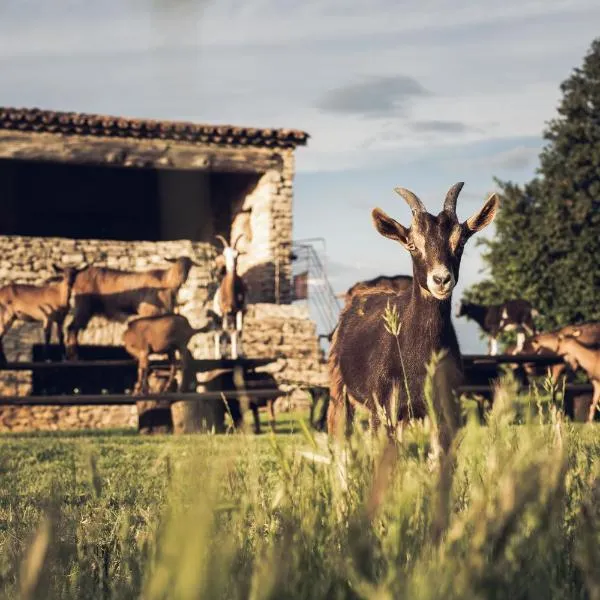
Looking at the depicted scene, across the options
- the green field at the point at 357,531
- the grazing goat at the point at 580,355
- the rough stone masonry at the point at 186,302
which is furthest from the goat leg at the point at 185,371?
the green field at the point at 357,531

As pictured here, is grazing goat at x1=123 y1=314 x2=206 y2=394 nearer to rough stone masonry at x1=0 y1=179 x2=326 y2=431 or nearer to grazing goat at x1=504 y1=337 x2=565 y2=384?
grazing goat at x1=504 y1=337 x2=565 y2=384

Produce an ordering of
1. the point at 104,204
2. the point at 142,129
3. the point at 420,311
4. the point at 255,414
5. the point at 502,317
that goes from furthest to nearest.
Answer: the point at 104,204 → the point at 142,129 → the point at 502,317 → the point at 255,414 → the point at 420,311

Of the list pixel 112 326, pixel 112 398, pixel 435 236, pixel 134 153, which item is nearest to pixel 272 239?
pixel 134 153

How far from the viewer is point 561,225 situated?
81.1 feet

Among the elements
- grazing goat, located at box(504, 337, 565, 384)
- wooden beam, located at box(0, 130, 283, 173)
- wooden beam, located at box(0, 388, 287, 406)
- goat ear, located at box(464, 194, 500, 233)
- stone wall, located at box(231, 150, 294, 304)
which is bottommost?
wooden beam, located at box(0, 388, 287, 406)

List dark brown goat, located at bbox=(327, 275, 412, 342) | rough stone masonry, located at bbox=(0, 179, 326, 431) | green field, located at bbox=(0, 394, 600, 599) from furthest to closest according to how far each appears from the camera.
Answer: rough stone masonry, located at bbox=(0, 179, 326, 431)
dark brown goat, located at bbox=(327, 275, 412, 342)
green field, located at bbox=(0, 394, 600, 599)

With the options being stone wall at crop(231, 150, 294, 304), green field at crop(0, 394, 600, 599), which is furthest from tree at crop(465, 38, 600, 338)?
green field at crop(0, 394, 600, 599)

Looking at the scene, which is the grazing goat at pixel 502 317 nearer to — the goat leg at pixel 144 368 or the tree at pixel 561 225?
the tree at pixel 561 225

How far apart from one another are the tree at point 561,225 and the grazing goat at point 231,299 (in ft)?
21.7

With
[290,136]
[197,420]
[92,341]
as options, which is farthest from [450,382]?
[290,136]

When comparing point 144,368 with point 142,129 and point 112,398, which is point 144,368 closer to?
point 112,398

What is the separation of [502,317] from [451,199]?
56.2 ft

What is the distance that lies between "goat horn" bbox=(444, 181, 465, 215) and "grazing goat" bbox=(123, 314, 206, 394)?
1033 centimetres

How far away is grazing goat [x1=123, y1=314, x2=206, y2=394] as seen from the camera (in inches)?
650
